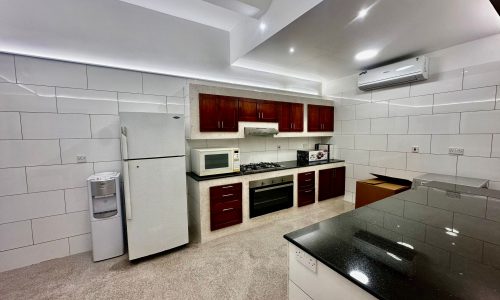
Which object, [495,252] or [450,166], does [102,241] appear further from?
[450,166]

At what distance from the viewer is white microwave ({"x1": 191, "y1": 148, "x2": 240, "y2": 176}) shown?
273 centimetres

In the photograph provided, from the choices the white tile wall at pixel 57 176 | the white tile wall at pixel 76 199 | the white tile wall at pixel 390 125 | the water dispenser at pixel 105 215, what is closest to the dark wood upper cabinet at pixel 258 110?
the white tile wall at pixel 390 125

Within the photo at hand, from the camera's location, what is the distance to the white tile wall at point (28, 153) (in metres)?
2.13

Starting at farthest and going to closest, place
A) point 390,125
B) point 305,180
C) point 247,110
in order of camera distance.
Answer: point 305,180, point 390,125, point 247,110

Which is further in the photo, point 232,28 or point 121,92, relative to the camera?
point 232,28

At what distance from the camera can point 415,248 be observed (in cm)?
96

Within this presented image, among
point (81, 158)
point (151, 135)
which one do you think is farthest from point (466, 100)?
point (81, 158)

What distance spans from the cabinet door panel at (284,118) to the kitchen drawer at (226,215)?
1.56 metres

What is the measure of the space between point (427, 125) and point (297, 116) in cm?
194

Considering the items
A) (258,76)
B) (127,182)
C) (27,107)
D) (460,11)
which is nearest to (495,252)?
(460,11)

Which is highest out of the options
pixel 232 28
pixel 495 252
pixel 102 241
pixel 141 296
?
pixel 232 28

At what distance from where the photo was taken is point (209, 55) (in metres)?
3.08

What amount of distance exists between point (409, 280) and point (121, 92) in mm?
3136

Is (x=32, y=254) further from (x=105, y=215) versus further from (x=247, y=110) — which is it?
(x=247, y=110)
